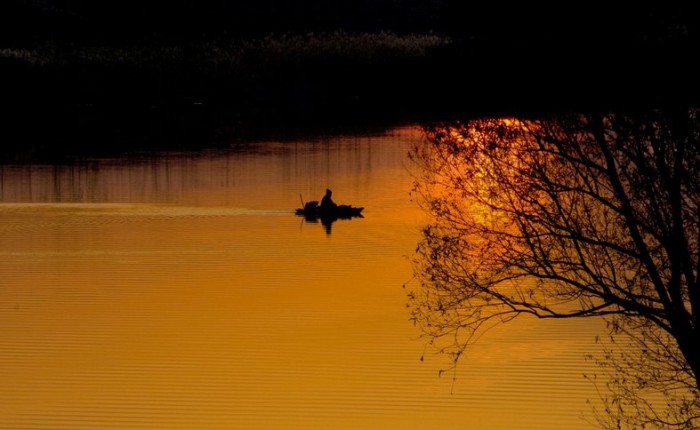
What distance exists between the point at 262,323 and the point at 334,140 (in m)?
22.6

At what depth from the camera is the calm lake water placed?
561 inches

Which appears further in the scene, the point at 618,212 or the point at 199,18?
the point at 199,18

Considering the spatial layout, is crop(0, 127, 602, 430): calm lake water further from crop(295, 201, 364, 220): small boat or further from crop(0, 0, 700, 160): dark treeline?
crop(0, 0, 700, 160): dark treeline

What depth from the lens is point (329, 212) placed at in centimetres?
2597

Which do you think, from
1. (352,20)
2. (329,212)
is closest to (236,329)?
(329,212)

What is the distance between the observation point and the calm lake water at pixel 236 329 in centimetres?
1425

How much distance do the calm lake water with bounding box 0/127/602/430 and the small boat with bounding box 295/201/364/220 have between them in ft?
0.54

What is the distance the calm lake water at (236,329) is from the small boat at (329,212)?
0.16 m

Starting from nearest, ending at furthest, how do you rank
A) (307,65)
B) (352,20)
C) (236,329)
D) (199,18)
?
(236,329), (307,65), (199,18), (352,20)

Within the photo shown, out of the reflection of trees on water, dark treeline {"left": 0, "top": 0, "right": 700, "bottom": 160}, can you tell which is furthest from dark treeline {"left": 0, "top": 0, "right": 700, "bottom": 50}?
the reflection of trees on water

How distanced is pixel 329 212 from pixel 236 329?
331 inches

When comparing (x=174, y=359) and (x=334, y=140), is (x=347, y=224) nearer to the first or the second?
(x=174, y=359)

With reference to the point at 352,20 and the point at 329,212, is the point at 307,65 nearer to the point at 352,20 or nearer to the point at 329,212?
the point at 329,212

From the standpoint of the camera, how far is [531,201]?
13.9 metres
